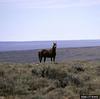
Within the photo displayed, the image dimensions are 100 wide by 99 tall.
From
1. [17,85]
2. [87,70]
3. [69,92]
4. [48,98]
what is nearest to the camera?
[48,98]

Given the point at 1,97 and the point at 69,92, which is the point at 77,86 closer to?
the point at 69,92

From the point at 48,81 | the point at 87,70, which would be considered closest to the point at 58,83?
the point at 48,81

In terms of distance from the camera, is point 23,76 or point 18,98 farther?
point 23,76

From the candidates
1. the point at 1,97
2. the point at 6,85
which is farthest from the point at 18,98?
the point at 6,85

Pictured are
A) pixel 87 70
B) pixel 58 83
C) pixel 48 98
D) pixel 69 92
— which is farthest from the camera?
pixel 87 70

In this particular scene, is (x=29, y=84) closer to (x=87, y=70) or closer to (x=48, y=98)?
(x=48, y=98)

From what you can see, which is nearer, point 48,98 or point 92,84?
point 48,98

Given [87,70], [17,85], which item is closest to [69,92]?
[17,85]

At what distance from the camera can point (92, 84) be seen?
674 inches

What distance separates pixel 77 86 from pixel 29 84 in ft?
7.48

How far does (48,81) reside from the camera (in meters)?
17.7

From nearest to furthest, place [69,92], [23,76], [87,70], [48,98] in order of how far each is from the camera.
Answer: [48,98] → [69,92] → [23,76] → [87,70]

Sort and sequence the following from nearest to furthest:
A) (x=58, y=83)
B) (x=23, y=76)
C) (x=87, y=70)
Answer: (x=58, y=83) < (x=23, y=76) < (x=87, y=70)

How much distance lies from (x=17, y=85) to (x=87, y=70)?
23.9 ft
